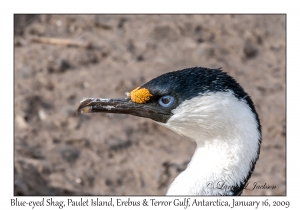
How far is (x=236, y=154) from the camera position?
3.76 meters

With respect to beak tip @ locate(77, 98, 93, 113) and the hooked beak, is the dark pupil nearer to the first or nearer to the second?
the hooked beak

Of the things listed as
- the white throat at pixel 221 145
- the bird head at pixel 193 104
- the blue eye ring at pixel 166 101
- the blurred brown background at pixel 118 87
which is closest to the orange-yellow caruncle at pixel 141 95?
the bird head at pixel 193 104

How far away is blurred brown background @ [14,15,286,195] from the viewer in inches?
252

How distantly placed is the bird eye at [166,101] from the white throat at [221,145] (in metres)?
0.16

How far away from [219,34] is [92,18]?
7.55 ft

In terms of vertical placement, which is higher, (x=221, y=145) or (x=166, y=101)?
(x=166, y=101)

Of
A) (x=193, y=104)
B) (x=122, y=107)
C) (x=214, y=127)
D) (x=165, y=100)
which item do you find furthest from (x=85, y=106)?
(x=214, y=127)

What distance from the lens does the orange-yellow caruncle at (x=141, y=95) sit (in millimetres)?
4043

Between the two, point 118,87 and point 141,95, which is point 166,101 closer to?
point 141,95

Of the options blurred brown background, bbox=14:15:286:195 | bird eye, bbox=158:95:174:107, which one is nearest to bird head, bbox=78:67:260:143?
bird eye, bbox=158:95:174:107

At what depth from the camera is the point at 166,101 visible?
13.2 ft

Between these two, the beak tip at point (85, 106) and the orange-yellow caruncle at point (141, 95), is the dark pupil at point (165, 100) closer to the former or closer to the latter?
the orange-yellow caruncle at point (141, 95)

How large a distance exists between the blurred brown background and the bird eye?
2.47 m

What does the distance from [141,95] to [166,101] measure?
0.71ft
